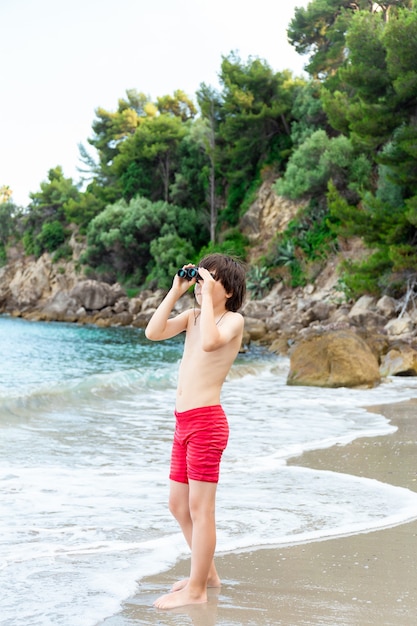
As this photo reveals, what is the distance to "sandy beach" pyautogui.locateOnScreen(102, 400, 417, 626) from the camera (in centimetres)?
243

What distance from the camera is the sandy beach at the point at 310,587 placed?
2430 mm

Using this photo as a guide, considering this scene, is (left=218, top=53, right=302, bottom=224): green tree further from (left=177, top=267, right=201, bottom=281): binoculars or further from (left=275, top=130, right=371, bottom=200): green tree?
(left=177, top=267, right=201, bottom=281): binoculars

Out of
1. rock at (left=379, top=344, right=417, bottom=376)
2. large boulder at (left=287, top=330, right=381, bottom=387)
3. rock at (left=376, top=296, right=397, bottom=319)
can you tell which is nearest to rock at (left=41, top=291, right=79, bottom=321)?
rock at (left=376, top=296, right=397, bottom=319)

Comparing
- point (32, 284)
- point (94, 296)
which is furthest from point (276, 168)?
point (32, 284)

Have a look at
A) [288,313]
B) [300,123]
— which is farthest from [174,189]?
[288,313]

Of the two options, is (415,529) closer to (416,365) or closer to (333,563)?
(333,563)

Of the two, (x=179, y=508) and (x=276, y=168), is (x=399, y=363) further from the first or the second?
(x=276, y=168)

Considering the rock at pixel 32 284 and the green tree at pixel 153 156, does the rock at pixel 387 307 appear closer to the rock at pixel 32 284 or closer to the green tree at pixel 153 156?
the green tree at pixel 153 156

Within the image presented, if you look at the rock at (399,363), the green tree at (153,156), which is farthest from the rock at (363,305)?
the green tree at (153,156)

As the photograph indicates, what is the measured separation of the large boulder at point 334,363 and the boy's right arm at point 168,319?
28.2ft

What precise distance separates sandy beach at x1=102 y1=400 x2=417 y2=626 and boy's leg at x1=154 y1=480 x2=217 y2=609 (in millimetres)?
52

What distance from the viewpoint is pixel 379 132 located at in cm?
2017

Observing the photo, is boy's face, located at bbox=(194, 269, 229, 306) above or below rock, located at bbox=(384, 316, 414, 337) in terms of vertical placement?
above

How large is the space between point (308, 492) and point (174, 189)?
3768 cm
